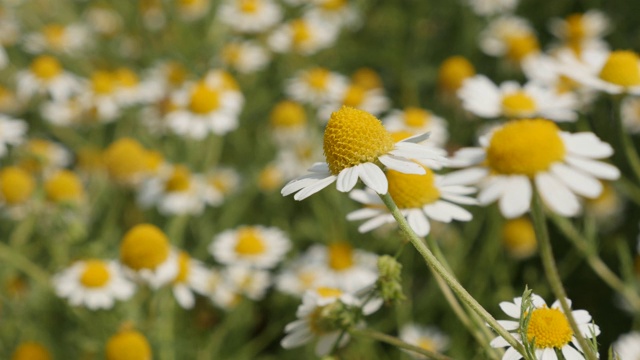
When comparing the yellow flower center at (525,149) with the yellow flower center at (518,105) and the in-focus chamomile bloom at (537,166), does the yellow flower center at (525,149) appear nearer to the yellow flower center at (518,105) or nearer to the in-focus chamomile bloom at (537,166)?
the in-focus chamomile bloom at (537,166)

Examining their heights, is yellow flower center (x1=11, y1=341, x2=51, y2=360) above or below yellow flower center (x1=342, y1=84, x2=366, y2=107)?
above

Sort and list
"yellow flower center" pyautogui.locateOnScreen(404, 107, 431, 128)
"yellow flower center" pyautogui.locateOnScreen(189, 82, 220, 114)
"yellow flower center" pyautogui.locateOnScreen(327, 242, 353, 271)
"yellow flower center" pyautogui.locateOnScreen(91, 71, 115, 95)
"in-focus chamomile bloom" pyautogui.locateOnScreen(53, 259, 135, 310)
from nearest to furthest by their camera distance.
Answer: "in-focus chamomile bloom" pyautogui.locateOnScreen(53, 259, 135, 310) < "yellow flower center" pyautogui.locateOnScreen(327, 242, 353, 271) < "yellow flower center" pyautogui.locateOnScreen(404, 107, 431, 128) < "yellow flower center" pyautogui.locateOnScreen(189, 82, 220, 114) < "yellow flower center" pyautogui.locateOnScreen(91, 71, 115, 95)

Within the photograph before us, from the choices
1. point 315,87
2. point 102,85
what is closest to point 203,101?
point 315,87

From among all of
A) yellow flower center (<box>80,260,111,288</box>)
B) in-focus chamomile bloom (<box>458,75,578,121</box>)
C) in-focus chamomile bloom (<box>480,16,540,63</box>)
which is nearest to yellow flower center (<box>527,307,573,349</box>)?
in-focus chamomile bloom (<box>458,75,578,121</box>)

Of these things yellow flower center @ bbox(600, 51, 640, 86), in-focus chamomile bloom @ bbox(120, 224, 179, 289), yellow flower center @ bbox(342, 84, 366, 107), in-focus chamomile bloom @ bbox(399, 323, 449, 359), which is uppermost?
yellow flower center @ bbox(600, 51, 640, 86)

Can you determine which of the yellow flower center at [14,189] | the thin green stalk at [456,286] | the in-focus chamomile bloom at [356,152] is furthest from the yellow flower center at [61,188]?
the thin green stalk at [456,286]

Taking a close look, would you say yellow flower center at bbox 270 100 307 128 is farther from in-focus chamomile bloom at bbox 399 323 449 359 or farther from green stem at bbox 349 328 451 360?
green stem at bbox 349 328 451 360

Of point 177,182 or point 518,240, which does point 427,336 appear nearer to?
point 518,240
